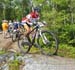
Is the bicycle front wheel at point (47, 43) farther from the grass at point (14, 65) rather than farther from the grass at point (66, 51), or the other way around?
the grass at point (14, 65)

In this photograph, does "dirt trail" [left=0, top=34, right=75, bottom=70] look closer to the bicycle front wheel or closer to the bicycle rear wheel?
the bicycle front wheel

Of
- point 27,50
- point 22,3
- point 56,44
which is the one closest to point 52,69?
A: point 56,44

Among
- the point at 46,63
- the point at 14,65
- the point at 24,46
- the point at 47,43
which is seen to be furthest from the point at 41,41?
the point at 14,65

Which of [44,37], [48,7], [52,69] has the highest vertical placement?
[48,7]

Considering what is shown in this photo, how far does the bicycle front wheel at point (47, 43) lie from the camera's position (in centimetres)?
905

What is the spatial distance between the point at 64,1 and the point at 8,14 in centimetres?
2846

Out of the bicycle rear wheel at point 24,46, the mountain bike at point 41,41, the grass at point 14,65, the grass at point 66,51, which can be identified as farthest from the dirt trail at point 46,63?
the grass at point 66,51

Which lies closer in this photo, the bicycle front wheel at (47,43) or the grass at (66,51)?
the bicycle front wheel at (47,43)

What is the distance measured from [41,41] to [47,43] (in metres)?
0.21

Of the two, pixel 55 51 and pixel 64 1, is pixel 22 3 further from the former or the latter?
pixel 55 51

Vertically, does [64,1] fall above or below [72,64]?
above

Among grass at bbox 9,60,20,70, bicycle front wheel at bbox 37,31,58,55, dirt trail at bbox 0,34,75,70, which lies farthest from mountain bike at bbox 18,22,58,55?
grass at bbox 9,60,20,70

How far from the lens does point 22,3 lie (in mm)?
38812

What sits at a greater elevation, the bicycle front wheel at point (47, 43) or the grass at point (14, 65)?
the bicycle front wheel at point (47, 43)
